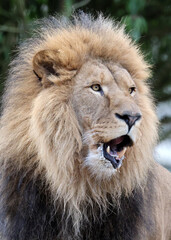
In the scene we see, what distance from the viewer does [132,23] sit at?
7910 mm

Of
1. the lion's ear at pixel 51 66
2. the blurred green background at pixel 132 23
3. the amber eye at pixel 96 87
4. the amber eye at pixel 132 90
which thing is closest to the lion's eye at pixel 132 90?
the amber eye at pixel 132 90

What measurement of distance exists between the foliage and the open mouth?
365 centimetres

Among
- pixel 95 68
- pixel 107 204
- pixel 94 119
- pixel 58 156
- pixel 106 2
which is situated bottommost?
pixel 107 204

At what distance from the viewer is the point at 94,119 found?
372 cm

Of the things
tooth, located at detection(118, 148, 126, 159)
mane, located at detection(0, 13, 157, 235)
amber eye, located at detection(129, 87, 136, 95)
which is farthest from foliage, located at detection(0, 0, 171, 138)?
tooth, located at detection(118, 148, 126, 159)

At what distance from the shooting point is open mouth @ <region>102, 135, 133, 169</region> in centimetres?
367

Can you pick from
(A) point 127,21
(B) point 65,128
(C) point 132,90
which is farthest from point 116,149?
(A) point 127,21

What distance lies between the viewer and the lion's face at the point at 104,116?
3.60 m

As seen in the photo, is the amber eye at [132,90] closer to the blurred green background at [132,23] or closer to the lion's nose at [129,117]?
the lion's nose at [129,117]

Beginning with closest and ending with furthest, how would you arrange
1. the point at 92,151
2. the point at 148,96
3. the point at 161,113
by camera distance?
A: the point at 92,151
the point at 148,96
the point at 161,113

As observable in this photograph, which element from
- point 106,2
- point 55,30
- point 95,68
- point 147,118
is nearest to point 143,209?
point 147,118

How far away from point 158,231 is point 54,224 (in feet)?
3.16

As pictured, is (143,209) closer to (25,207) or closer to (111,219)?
(111,219)

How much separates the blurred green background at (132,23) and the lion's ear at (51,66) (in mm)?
3341
